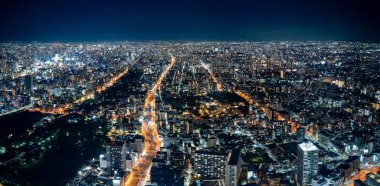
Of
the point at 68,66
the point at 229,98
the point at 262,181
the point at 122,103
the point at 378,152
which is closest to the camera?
the point at 262,181

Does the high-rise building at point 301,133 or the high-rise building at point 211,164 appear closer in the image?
the high-rise building at point 211,164

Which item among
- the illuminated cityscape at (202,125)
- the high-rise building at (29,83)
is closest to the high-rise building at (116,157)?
the illuminated cityscape at (202,125)

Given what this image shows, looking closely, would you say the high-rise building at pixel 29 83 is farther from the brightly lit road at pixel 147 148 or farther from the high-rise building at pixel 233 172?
the high-rise building at pixel 233 172

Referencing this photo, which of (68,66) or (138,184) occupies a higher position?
(68,66)

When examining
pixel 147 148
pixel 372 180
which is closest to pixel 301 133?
pixel 372 180

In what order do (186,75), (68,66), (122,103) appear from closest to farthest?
1. (122,103)
2. (186,75)
3. (68,66)

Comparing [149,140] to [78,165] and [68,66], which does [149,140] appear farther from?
[68,66]

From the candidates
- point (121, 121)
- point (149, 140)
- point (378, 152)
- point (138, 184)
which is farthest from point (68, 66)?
point (378, 152)

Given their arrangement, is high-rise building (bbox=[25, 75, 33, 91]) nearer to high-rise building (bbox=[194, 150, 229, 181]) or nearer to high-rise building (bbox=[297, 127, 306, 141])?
high-rise building (bbox=[194, 150, 229, 181])
